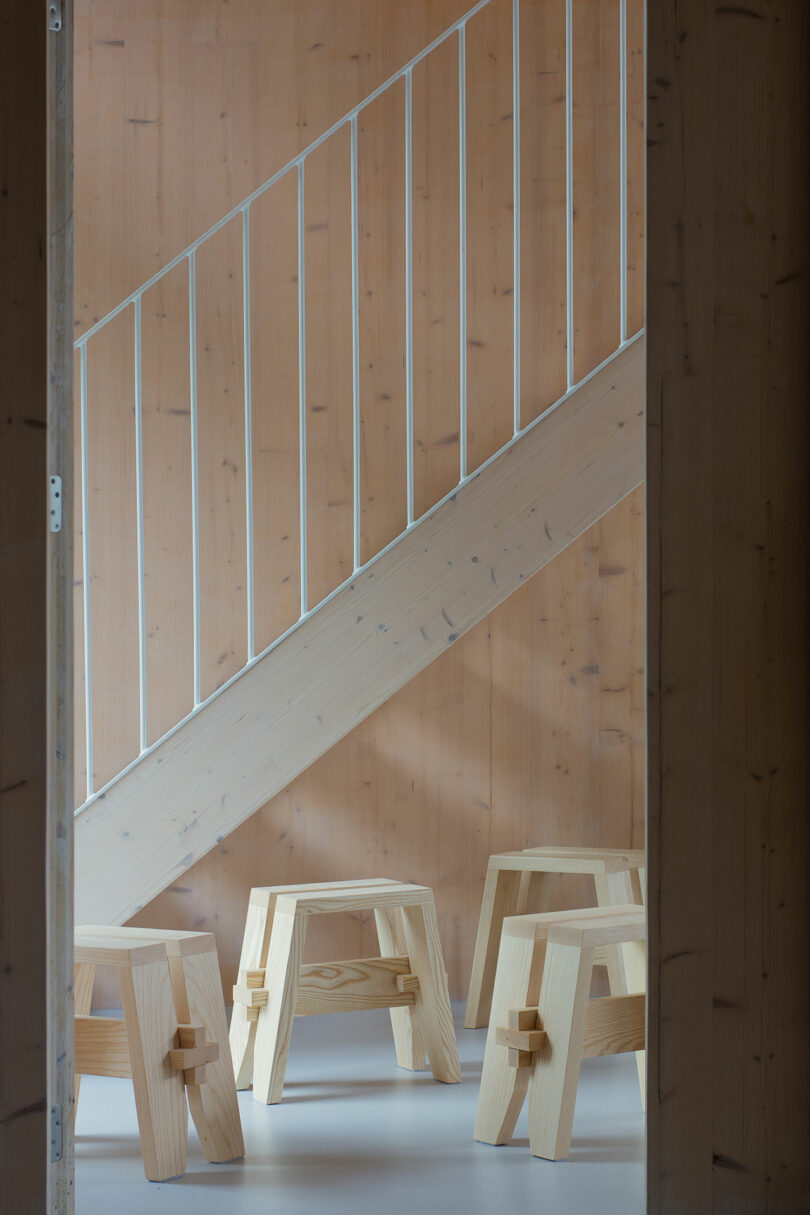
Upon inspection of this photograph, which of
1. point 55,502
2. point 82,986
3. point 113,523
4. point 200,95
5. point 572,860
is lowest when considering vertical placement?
point 82,986

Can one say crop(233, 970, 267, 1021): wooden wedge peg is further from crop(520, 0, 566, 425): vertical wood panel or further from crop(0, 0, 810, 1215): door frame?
crop(520, 0, 566, 425): vertical wood panel

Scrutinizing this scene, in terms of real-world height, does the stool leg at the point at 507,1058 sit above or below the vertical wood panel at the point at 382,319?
below

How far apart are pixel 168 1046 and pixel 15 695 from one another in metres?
0.97

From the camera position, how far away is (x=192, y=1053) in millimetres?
2389

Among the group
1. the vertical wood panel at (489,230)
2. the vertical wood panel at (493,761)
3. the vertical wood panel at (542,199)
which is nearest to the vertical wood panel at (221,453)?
the vertical wood panel at (493,761)

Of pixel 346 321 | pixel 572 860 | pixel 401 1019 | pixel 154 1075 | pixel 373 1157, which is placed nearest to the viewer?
pixel 154 1075

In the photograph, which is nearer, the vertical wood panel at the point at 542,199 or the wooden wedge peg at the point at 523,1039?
the wooden wedge peg at the point at 523,1039

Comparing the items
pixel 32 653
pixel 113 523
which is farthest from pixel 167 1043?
pixel 113 523

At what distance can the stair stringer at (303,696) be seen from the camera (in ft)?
9.84

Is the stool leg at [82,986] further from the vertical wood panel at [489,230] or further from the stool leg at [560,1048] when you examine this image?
the vertical wood panel at [489,230]

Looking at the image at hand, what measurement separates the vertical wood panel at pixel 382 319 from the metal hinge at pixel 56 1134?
230 cm

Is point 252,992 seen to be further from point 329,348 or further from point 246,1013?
point 329,348

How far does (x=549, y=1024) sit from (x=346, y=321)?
90.9 inches

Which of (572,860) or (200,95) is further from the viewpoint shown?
(200,95)
